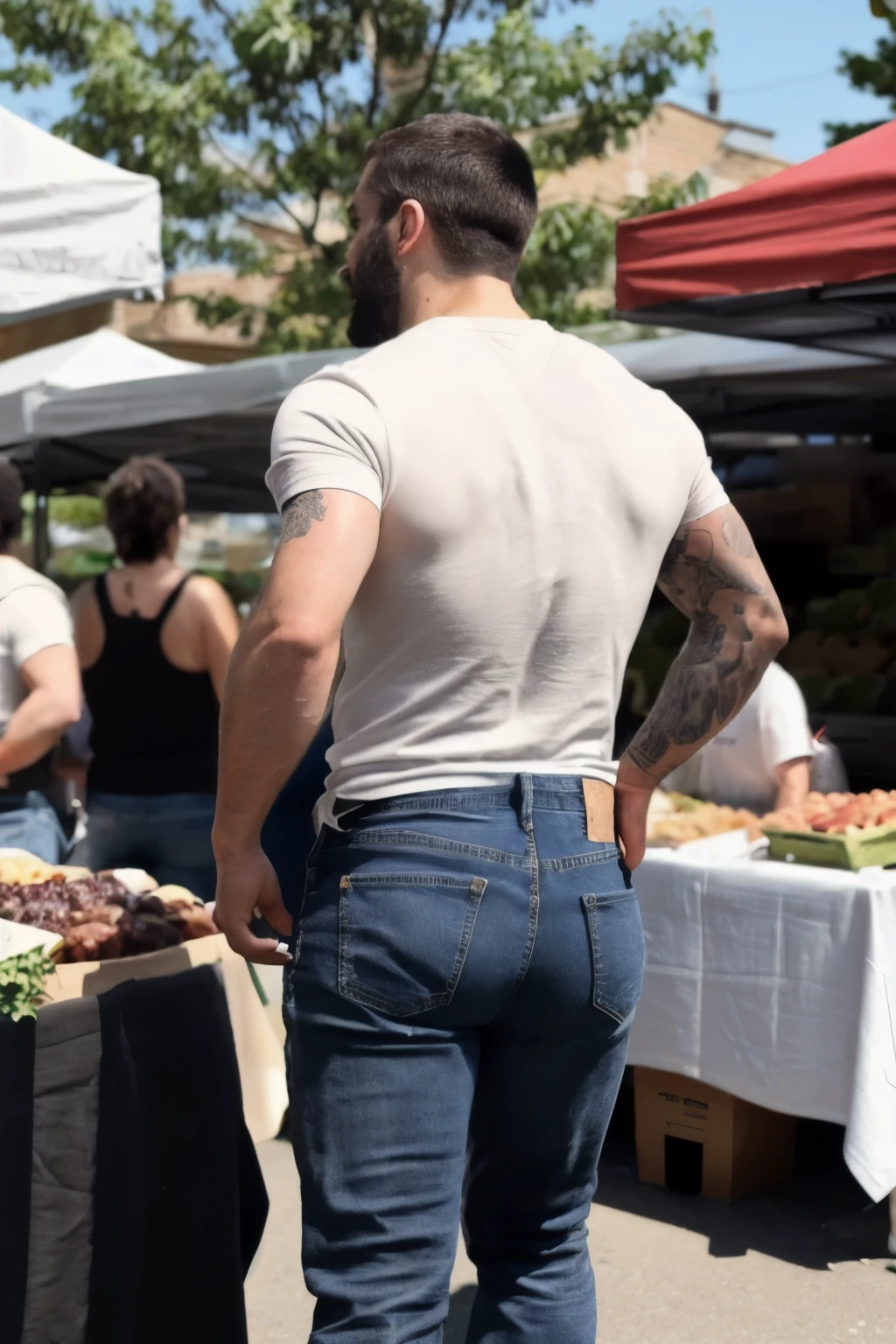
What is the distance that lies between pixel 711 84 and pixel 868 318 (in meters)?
32.7

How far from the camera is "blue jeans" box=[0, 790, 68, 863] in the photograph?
11.6 feet

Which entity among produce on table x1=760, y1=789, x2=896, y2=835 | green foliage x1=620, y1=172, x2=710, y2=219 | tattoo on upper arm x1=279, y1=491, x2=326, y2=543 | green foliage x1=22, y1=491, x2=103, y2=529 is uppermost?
tattoo on upper arm x1=279, y1=491, x2=326, y2=543

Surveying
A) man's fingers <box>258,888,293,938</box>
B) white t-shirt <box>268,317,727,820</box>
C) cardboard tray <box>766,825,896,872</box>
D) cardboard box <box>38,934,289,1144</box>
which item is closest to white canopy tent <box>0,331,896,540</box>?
cardboard tray <box>766,825,896,872</box>

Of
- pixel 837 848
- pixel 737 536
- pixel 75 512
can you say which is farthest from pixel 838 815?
pixel 75 512

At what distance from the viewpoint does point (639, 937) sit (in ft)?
6.00

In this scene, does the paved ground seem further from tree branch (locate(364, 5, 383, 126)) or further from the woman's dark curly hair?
tree branch (locate(364, 5, 383, 126))

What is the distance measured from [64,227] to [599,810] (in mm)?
2135

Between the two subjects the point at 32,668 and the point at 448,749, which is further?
the point at 32,668

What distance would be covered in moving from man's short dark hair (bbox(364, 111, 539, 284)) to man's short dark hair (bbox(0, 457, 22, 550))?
1978 mm

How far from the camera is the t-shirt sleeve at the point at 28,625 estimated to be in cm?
326

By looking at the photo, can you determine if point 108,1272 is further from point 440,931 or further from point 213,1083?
point 440,931

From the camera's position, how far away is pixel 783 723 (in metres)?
4.13

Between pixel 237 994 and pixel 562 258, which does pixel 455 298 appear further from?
pixel 562 258

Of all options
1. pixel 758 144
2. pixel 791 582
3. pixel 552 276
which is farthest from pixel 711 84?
pixel 791 582
